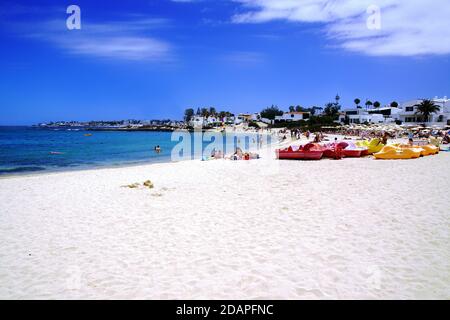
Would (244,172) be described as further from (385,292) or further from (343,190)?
(385,292)

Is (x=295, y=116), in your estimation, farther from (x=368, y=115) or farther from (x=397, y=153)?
(x=397, y=153)

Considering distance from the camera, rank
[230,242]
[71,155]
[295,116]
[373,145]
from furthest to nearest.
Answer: [295,116] → [71,155] → [373,145] → [230,242]

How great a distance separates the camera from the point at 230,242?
16.4 ft

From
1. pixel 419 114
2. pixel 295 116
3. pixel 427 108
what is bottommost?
pixel 419 114

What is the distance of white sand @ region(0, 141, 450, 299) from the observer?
366cm

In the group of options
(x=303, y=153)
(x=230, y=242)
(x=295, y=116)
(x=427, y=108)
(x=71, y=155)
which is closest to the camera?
(x=230, y=242)

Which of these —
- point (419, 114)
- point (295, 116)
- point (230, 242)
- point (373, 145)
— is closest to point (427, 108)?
point (419, 114)

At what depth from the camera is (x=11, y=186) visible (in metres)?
10.4

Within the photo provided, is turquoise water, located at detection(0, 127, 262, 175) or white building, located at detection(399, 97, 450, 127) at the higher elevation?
white building, located at detection(399, 97, 450, 127)

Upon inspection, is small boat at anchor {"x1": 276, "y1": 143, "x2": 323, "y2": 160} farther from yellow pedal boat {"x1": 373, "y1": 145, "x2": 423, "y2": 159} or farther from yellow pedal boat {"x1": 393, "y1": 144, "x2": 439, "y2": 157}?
yellow pedal boat {"x1": 393, "y1": 144, "x2": 439, "y2": 157}

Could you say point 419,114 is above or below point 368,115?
below

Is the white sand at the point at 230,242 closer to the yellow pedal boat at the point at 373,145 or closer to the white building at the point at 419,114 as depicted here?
the yellow pedal boat at the point at 373,145

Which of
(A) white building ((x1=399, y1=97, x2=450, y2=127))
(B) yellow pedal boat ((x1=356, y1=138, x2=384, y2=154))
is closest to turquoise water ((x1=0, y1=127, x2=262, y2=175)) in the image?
(B) yellow pedal boat ((x1=356, y1=138, x2=384, y2=154))

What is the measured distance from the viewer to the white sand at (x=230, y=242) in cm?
366
